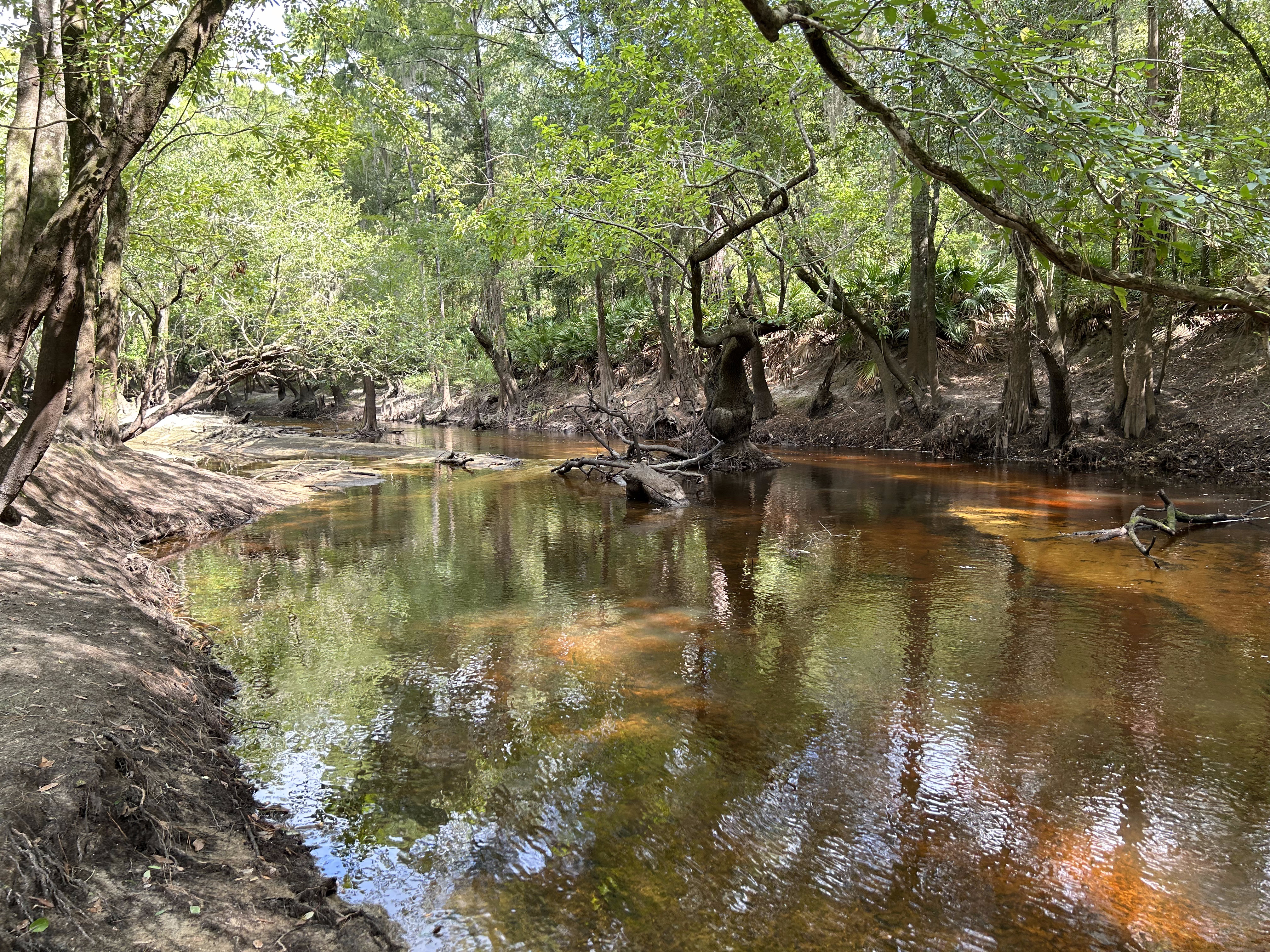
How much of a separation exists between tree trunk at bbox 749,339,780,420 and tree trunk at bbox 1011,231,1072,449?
8.79 metres

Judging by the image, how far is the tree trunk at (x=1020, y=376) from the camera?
54.0 ft

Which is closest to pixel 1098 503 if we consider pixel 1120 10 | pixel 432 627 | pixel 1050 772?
pixel 1120 10

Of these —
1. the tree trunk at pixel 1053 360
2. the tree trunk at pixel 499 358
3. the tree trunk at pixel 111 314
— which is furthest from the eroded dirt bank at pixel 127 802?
the tree trunk at pixel 499 358

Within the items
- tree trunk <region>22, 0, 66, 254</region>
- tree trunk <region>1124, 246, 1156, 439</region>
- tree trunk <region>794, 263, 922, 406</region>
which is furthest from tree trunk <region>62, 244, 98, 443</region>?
tree trunk <region>1124, 246, 1156, 439</region>

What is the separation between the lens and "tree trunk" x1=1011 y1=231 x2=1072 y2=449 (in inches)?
616

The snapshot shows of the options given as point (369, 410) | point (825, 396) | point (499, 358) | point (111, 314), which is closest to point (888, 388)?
point (825, 396)

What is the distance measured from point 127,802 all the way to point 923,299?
19357mm

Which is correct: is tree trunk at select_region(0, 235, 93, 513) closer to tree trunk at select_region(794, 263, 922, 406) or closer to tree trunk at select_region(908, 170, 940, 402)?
tree trunk at select_region(794, 263, 922, 406)

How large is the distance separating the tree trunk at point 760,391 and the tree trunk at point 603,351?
16.6 ft

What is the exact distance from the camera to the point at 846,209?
55.6 ft

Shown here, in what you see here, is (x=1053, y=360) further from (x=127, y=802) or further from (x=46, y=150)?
(x=127, y=802)

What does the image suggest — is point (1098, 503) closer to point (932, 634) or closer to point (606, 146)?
point (932, 634)

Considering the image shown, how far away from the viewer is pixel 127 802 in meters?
3.09

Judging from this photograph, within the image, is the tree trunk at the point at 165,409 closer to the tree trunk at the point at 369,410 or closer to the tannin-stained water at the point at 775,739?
the tannin-stained water at the point at 775,739
